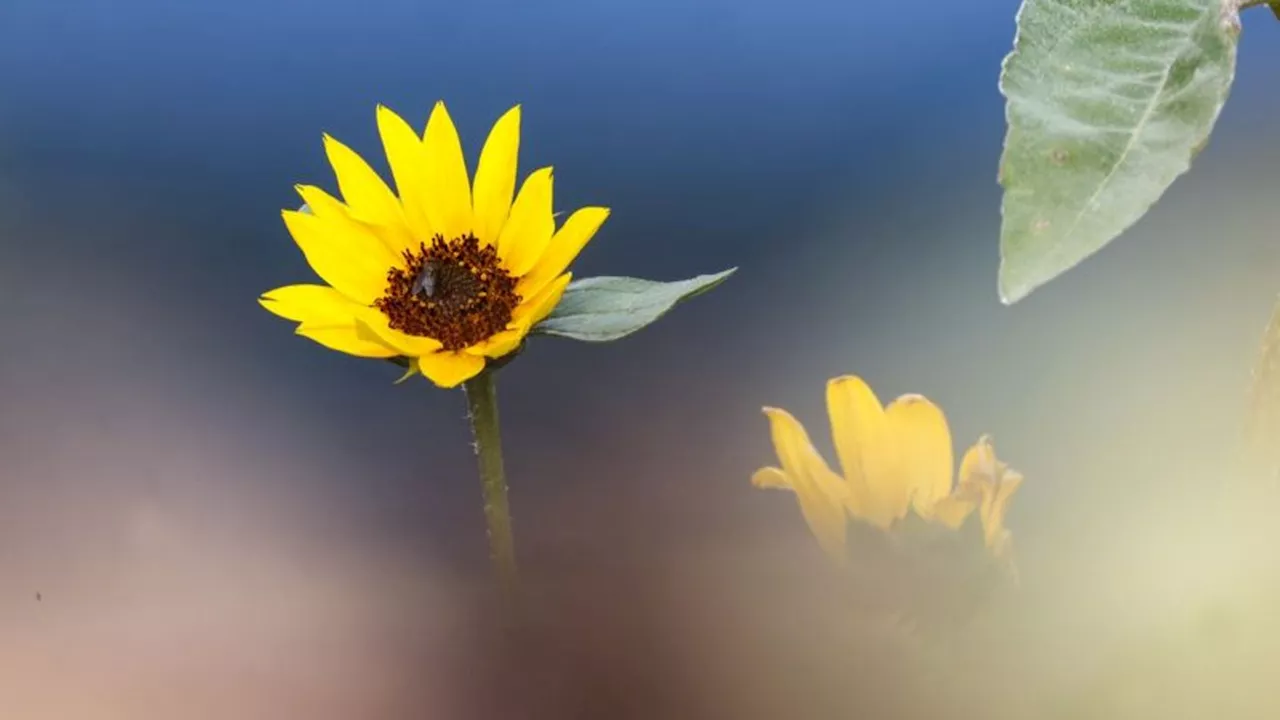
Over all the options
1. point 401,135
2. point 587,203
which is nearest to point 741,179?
point 587,203

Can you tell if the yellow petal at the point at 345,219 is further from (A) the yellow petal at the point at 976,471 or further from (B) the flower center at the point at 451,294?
(A) the yellow petal at the point at 976,471

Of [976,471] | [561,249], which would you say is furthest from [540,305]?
[976,471]

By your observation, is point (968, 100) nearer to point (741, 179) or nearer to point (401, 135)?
point (741, 179)

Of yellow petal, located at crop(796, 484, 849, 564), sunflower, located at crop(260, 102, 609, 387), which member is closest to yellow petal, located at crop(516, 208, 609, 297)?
sunflower, located at crop(260, 102, 609, 387)

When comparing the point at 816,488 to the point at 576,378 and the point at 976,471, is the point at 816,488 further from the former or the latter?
the point at 576,378

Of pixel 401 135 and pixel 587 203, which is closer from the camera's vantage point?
pixel 401 135

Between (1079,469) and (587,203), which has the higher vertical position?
(587,203)
